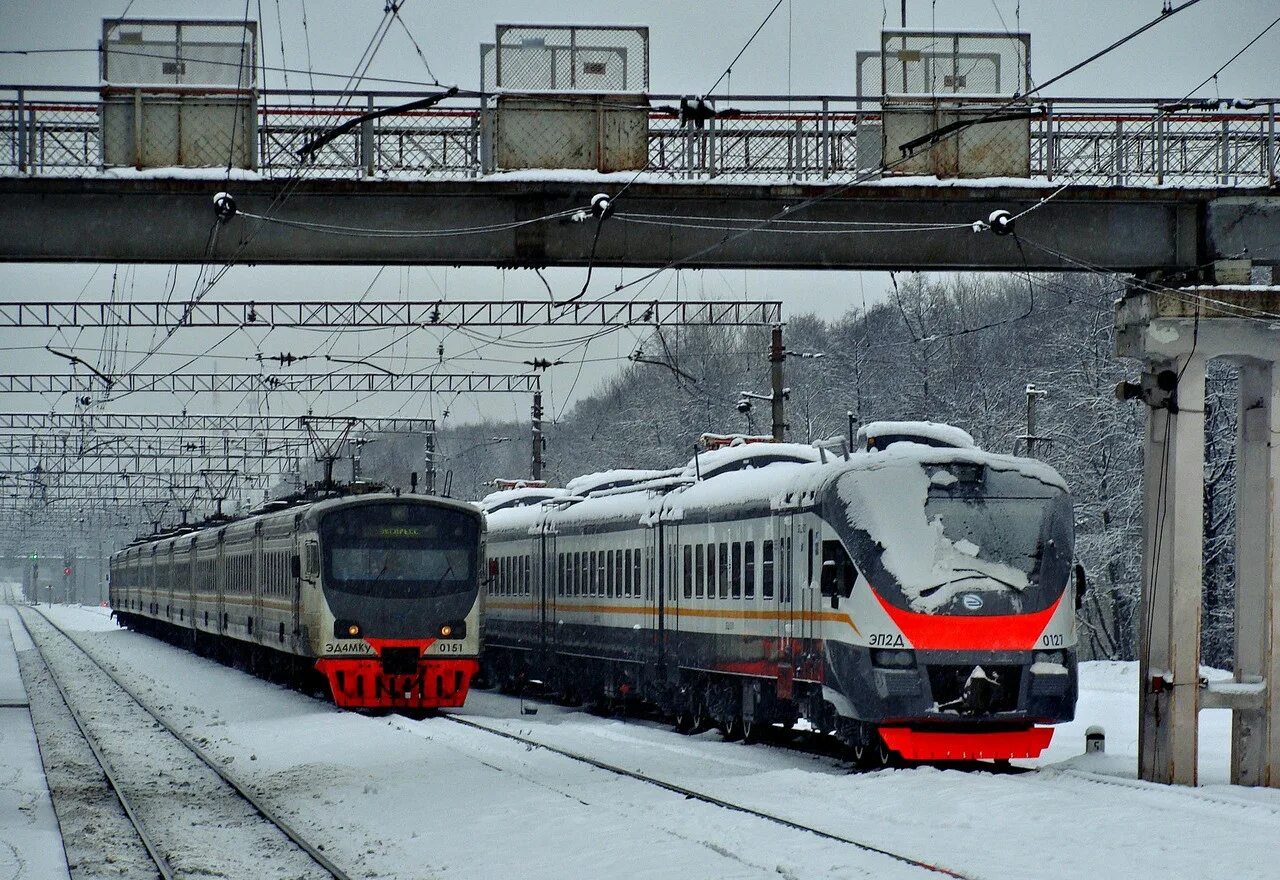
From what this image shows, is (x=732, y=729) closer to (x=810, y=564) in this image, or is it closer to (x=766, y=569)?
(x=766, y=569)

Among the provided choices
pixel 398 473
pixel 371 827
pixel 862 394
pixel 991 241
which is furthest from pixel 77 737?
pixel 398 473

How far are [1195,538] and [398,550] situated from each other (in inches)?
512

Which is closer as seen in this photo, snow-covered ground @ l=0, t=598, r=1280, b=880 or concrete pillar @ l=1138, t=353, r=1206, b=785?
snow-covered ground @ l=0, t=598, r=1280, b=880

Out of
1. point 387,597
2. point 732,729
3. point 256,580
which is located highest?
point 387,597

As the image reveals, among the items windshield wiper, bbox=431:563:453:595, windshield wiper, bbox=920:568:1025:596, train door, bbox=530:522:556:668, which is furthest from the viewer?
train door, bbox=530:522:556:668

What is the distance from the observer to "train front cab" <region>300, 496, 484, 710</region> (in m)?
26.1

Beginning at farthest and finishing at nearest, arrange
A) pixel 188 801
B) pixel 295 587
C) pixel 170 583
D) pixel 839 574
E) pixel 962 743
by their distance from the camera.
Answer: pixel 170 583 → pixel 295 587 → pixel 839 574 → pixel 962 743 → pixel 188 801

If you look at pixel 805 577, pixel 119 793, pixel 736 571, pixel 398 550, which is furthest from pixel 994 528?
pixel 398 550

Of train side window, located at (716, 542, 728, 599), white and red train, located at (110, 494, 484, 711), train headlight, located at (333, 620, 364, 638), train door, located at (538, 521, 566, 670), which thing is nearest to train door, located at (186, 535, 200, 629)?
train door, located at (538, 521, 566, 670)

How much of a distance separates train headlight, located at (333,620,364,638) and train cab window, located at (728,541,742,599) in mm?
7060

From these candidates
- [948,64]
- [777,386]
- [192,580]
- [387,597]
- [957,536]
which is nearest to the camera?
[957,536]

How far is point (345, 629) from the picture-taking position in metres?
26.0

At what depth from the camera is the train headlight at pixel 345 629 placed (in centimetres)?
2598

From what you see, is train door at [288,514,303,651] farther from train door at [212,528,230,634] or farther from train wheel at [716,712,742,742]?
train door at [212,528,230,634]
